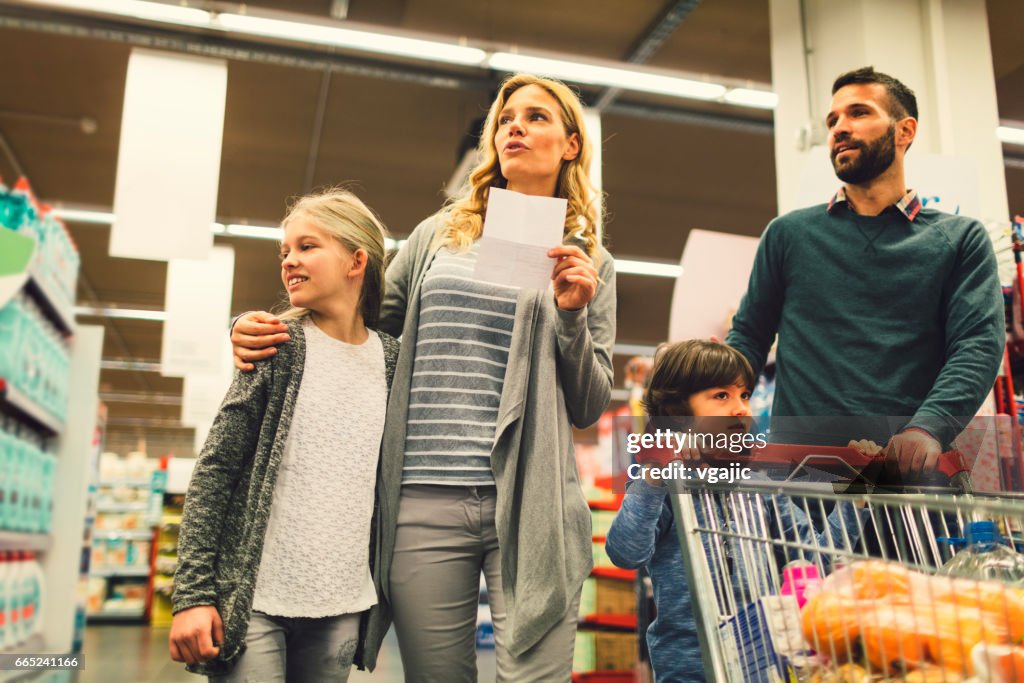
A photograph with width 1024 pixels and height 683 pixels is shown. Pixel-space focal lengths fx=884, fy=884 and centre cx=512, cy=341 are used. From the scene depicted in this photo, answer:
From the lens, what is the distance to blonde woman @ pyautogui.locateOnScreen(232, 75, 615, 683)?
1362 millimetres

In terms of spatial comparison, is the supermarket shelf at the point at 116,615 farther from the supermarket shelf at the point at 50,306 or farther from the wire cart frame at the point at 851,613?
the wire cart frame at the point at 851,613

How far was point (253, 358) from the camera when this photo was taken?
1.44m

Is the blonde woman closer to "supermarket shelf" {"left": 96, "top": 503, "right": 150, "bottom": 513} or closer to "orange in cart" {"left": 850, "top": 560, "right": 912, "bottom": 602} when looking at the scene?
"orange in cart" {"left": 850, "top": 560, "right": 912, "bottom": 602}

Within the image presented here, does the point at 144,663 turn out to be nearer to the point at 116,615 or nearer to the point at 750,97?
the point at 116,615

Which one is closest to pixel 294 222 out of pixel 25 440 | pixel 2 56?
pixel 25 440

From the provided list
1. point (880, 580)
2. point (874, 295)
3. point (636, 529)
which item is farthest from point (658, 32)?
point (880, 580)

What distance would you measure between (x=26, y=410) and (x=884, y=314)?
3.99m

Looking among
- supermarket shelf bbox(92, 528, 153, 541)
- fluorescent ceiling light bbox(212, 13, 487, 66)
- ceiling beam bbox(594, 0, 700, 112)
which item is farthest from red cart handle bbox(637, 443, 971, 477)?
supermarket shelf bbox(92, 528, 153, 541)

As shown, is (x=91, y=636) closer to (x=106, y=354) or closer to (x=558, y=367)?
(x=558, y=367)

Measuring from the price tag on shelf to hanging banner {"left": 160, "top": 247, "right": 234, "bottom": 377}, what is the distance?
2.91m

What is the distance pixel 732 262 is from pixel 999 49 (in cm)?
176

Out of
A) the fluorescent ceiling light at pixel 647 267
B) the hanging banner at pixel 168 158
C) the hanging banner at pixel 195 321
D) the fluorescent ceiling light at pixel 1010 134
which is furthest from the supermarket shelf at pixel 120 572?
the fluorescent ceiling light at pixel 1010 134

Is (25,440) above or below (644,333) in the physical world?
below

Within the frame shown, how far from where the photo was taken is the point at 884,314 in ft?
6.03
